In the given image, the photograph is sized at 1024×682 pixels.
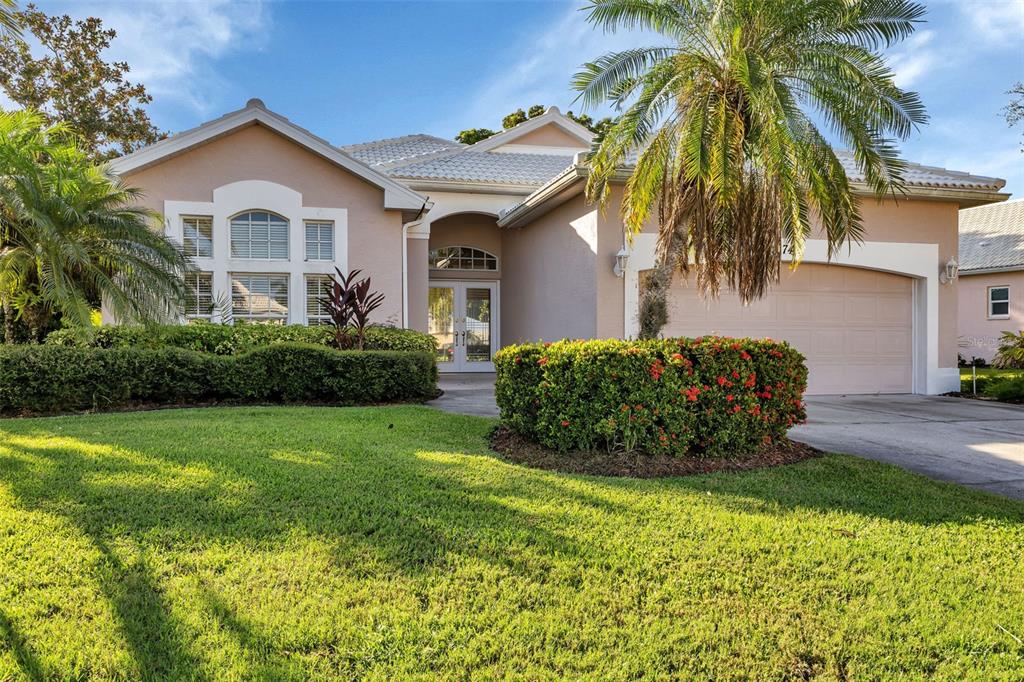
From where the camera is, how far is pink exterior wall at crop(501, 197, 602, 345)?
1201 centimetres

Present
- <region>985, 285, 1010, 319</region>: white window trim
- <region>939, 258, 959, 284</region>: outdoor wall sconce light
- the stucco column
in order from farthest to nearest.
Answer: <region>985, 285, 1010, 319</region>: white window trim < the stucco column < <region>939, 258, 959, 284</region>: outdoor wall sconce light

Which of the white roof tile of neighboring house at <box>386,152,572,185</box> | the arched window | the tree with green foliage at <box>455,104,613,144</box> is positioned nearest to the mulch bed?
the white roof tile of neighboring house at <box>386,152,572,185</box>

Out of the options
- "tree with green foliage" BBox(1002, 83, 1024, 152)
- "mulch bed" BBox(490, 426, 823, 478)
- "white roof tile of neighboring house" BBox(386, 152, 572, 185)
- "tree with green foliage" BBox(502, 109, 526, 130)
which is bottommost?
"mulch bed" BBox(490, 426, 823, 478)

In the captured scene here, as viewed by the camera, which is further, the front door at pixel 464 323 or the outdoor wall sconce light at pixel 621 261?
the front door at pixel 464 323

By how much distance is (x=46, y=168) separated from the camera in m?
9.27

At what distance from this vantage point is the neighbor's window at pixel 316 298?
12633mm

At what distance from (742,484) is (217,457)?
4620 millimetres

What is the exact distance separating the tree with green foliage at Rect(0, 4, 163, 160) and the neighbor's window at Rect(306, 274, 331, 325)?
13.3 meters

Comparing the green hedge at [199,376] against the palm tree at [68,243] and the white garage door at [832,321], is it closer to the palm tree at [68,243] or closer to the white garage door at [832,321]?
the palm tree at [68,243]

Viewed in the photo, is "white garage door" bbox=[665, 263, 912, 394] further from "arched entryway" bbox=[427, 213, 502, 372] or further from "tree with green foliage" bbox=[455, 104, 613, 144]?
"tree with green foliage" bbox=[455, 104, 613, 144]

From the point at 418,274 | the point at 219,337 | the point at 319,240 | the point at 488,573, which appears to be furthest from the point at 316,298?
the point at 488,573

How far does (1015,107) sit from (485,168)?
13.3m

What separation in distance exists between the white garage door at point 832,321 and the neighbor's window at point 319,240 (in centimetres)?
710

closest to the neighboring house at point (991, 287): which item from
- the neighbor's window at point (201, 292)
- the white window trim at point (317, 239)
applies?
the white window trim at point (317, 239)
